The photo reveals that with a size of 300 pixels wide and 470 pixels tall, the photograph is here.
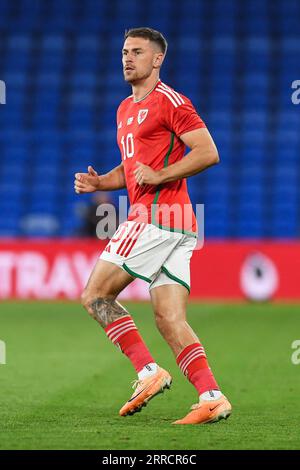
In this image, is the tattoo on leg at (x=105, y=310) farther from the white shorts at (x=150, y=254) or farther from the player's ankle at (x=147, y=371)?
the player's ankle at (x=147, y=371)

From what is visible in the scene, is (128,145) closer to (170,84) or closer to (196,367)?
(196,367)

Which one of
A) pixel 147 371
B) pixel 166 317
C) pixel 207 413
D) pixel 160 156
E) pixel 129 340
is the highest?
pixel 160 156

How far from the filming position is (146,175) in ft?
18.8

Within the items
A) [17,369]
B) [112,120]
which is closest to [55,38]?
[112,120]

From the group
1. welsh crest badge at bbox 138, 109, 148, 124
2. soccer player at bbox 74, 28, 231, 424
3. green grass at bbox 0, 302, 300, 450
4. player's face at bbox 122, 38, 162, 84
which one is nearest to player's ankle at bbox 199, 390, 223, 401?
soccer player at bbox 74, 28, 231, 424

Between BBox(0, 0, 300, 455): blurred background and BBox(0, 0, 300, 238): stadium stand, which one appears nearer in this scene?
BBox(0, 0, 300, 455): blurred background

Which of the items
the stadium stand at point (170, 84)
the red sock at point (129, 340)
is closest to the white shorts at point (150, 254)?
the red sock at point (129, 340)

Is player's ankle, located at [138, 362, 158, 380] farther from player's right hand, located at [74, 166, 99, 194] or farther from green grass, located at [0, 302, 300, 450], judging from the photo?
player's right hand, located at [74, 166, 99, 194]

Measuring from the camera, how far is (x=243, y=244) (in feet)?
51.4

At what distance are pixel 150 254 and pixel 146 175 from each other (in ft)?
1.56

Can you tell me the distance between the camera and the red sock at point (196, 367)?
5832mm

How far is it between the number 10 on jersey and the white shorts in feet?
1.33

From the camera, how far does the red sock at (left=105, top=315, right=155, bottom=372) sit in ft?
19.6

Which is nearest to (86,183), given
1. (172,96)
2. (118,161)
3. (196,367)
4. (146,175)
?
(146,175)
